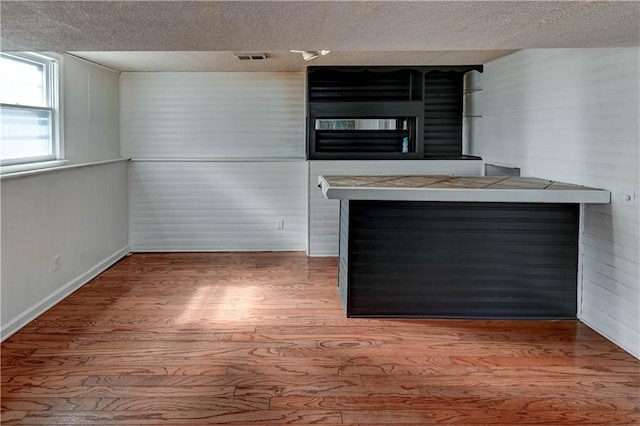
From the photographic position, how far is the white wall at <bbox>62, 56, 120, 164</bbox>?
4.93 metres

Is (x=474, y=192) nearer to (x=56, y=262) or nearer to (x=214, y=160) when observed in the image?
(x=56, y=262)

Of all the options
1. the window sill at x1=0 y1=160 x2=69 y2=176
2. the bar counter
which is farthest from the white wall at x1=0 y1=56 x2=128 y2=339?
the bar counter

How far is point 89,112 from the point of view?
541cm

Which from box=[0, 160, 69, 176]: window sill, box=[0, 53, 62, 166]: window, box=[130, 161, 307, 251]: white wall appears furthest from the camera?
box=[130, 161, 307, 251]: white wall

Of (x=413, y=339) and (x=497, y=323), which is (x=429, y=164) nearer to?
(x=497, y=323)

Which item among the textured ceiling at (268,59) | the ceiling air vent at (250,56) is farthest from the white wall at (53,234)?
the ceiling air vent at (250,56)

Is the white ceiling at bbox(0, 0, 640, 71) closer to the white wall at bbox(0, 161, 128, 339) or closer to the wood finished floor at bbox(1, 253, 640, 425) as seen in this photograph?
the white wall at bbox(0, 161, 128, 339)

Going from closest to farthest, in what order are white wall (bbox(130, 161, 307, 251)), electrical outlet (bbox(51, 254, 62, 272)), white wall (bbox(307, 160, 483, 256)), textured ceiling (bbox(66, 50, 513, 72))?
electrical outlet (bbox(51, 254, 62, 272)) < textured ceiling (bbox(66, 50, 513, 72)) < white wall (bbox(307, 160, 483, 256)) < white wall (bbox(130, 161, 307, 251))

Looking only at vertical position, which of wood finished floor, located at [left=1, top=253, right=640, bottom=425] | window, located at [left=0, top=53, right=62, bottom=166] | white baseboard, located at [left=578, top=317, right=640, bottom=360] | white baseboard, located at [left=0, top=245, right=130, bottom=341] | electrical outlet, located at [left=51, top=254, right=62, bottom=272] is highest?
window, located at [left=0, top=53, right=62, bottom=166]

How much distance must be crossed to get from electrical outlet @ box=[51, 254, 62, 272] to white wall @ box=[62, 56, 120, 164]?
97cm

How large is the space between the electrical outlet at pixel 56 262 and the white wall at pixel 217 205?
1950mm

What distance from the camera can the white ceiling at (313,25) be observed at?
2.12 meters

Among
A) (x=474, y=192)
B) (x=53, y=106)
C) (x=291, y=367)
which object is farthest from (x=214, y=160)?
(x=291, y=367)

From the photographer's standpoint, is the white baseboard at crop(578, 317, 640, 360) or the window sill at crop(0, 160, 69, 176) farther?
the window sill at crop(0, 160, 69, 176)
